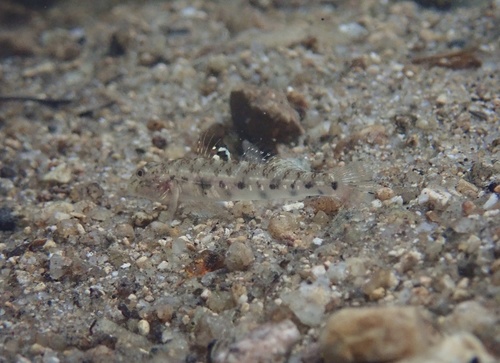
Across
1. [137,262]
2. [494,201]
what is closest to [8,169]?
[137,262]

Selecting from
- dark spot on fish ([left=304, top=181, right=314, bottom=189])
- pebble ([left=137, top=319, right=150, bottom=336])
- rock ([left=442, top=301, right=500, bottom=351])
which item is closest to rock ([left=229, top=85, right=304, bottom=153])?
dark spot on fish ([left=304, top=181, right=314, bottom=189])

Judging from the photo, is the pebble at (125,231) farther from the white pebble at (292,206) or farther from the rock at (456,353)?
the rock at (456,353)

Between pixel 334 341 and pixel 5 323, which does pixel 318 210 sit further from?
pixel 5 323

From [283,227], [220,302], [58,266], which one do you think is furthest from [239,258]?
Answer: [58,266]

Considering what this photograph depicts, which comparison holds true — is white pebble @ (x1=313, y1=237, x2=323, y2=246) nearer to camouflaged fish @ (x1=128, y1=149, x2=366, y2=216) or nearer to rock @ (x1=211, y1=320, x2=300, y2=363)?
camouflaged fish @ (x1=128, y1=149, x2=366, y2=216)

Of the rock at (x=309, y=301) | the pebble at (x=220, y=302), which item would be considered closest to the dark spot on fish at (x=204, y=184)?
the pebble at (x=220, y=302)

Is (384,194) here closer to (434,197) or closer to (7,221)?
(434,197)

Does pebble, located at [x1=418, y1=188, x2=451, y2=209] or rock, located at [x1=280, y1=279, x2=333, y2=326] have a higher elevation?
pebble, located at [x1=418, y1=188, x2=451, y2=209]
